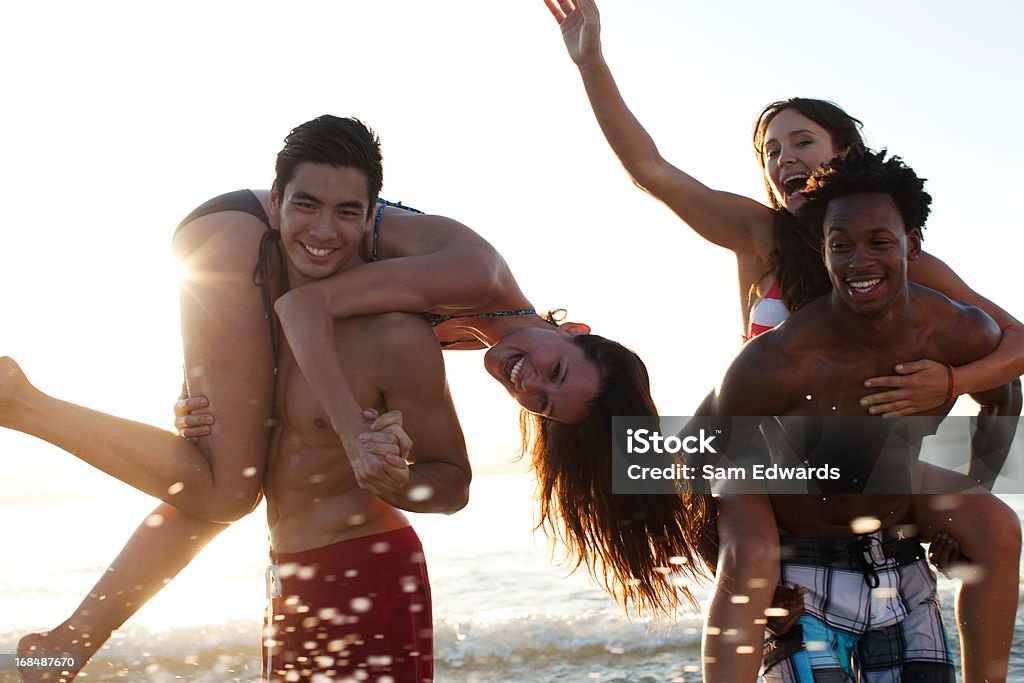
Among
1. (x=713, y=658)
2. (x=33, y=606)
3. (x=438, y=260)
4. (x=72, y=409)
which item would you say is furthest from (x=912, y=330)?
(x=33, y=606)

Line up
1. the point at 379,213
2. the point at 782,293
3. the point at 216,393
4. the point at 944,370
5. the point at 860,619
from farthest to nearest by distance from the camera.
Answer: the point at 379,213 < the point at 782,293 < the point at 216,393 < the point at 860,619 < the point at 944,370

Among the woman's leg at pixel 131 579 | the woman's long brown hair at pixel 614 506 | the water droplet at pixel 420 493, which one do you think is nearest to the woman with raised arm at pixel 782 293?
the woman's long brown hair at pixel 614 506

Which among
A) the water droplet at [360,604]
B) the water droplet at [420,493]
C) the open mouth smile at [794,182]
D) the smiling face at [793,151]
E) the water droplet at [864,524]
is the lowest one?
the water droplet at [360,604]

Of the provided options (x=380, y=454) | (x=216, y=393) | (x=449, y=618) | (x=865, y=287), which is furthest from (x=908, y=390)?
(x=449, y=618)

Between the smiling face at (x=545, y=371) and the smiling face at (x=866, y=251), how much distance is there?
1229 millimetres

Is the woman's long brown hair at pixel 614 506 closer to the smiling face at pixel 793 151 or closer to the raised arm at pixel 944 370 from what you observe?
the smiling face at pixel 793 151

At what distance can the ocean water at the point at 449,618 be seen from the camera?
301 inches

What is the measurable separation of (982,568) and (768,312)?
3.75 feet

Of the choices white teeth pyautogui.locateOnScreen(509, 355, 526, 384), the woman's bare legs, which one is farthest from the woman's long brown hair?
the woman's bare legs

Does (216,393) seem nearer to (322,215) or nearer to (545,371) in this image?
(322,215)

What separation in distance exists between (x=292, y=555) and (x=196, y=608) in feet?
22.1

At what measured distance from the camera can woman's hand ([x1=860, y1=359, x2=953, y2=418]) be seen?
2.93 meters

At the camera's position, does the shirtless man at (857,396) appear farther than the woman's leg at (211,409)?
No

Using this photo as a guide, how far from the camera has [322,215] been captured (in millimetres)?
3277
